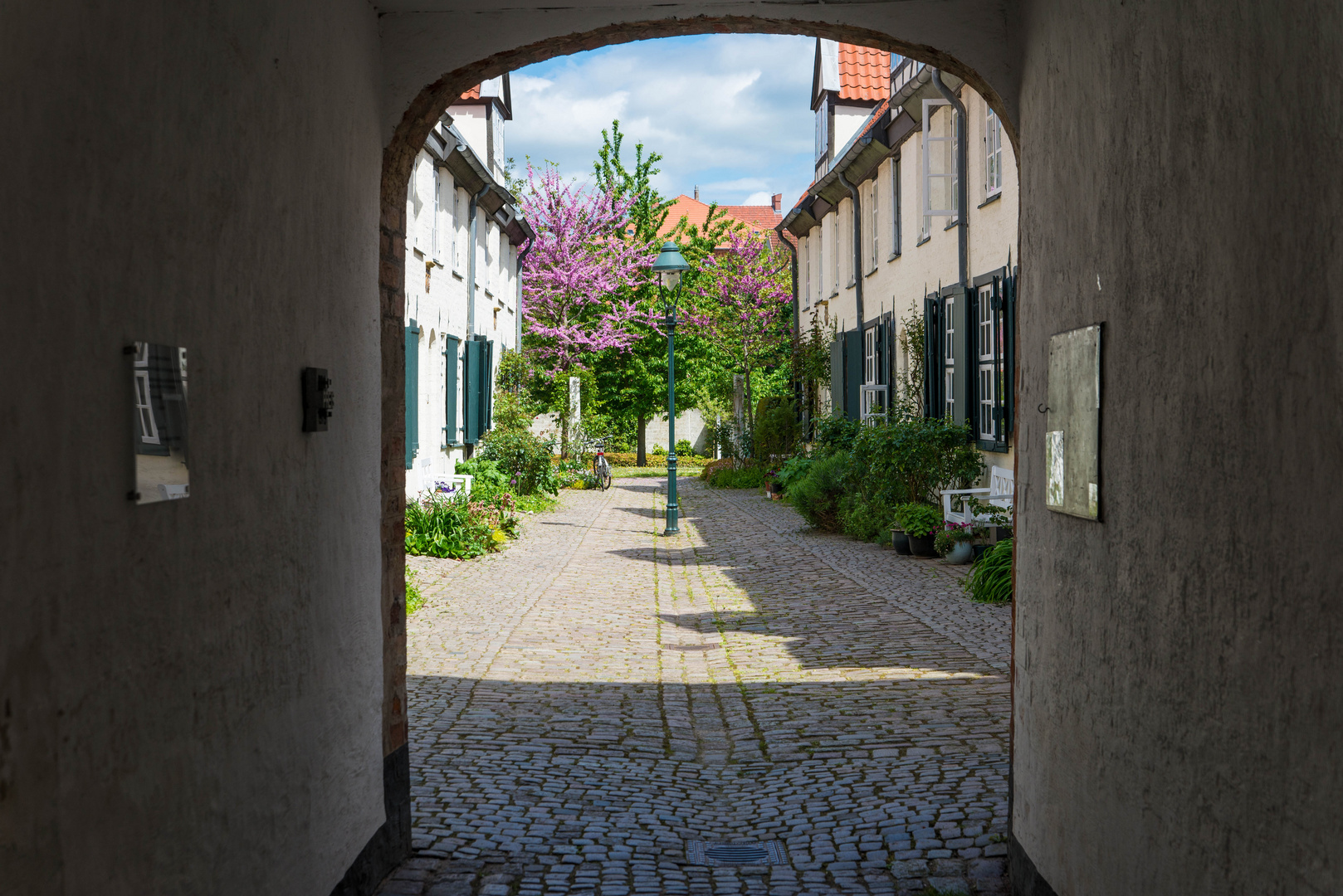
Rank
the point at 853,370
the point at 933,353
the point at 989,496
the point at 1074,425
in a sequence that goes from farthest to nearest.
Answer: the point at 853,370, the point at 933,353, the point at 989,496, the point at 1074,425

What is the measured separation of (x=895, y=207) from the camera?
17844 millimetres

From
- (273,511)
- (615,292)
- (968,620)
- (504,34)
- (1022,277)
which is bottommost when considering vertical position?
(968,620)

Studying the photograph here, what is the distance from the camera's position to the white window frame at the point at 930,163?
14250 millimetres

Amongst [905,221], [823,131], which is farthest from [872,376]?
[823,131]

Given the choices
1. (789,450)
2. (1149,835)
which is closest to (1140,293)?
(1149,835)

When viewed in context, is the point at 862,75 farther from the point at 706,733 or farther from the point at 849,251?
the point at 706,733

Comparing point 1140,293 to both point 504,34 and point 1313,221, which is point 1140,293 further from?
point 504,34

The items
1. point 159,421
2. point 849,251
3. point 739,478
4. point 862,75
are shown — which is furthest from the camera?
point 739,478

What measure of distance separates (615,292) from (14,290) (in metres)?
31.0

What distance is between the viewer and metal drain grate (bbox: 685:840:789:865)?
443cm

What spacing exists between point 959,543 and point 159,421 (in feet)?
34.3

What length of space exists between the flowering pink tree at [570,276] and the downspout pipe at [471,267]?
33.3 feet

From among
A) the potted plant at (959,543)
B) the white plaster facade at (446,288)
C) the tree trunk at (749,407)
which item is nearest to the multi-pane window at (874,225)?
the white plaster facade at (446,288)

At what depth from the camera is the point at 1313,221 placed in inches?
77.1
